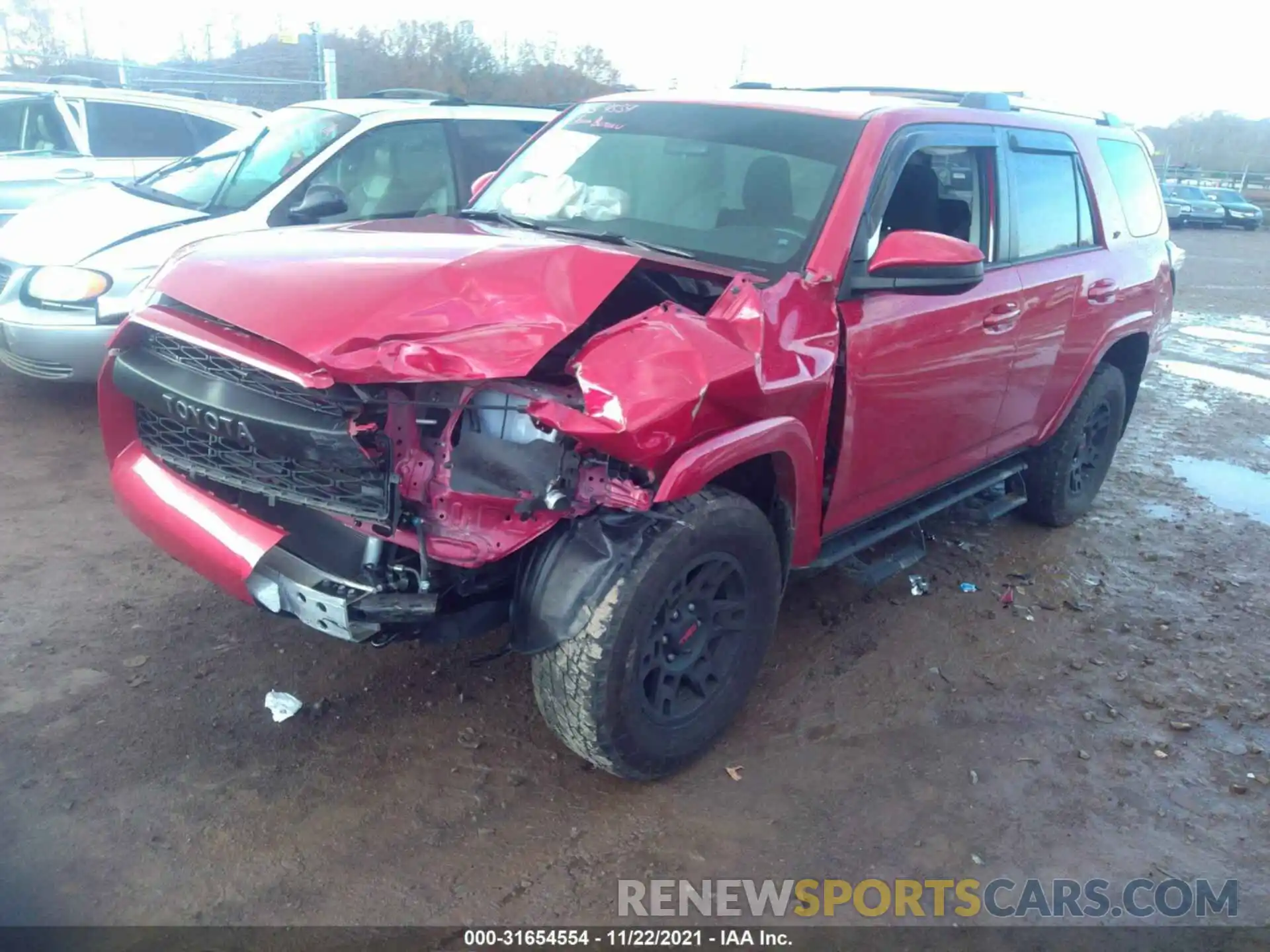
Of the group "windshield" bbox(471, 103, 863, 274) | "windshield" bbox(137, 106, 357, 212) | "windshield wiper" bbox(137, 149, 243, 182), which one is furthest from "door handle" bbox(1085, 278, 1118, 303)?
"windshield wiper" bbox(137, 149, 243, 182)

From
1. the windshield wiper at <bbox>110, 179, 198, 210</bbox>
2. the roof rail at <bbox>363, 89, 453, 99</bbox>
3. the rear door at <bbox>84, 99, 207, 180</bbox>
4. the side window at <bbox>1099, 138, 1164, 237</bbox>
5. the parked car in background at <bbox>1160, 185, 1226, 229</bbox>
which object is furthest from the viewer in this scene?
the parked car in background at <bbox>1160, 185, 1226, 229</bbox>

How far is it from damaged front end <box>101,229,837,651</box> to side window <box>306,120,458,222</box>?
10.8 ft

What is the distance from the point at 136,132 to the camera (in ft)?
29.2

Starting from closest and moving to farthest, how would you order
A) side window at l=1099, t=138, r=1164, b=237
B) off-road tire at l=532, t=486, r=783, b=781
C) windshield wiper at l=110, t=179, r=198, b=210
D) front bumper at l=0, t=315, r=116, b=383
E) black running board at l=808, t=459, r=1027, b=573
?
off-road tire at l=532, t=486, r=783, b=781 → black running board at l=808, t=459, r=1027, b=573 → side window at l=1099, t=138, r=1164, b=237 → front bumper at l=0, t=315, r=116, b=383 → windshield wiper at l=110, t=179, r=198, b=210

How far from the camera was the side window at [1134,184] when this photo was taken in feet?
16.7

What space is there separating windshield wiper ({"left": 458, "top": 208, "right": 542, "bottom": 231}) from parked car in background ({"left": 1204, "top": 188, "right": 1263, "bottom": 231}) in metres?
32.5

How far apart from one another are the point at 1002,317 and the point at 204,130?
25.4 feet

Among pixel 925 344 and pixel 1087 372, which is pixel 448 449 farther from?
pixel 1087 372

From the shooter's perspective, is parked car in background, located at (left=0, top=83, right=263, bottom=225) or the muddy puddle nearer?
the muddy puddle

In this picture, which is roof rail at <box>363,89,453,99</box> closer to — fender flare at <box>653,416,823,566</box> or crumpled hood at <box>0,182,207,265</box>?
crumpled hood at <box>0,182,207,265</box>

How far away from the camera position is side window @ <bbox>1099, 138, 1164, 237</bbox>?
508cm

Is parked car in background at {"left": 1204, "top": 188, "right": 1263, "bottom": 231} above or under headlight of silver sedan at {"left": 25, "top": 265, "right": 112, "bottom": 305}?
under

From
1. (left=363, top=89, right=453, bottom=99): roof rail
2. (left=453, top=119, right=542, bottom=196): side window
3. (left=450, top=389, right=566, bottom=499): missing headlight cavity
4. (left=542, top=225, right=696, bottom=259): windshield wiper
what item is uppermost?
(left=363, top=89, right=453, bottom=99): roof rail

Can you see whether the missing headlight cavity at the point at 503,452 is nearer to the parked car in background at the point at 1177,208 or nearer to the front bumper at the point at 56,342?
the front bumper at the point at 56,342
